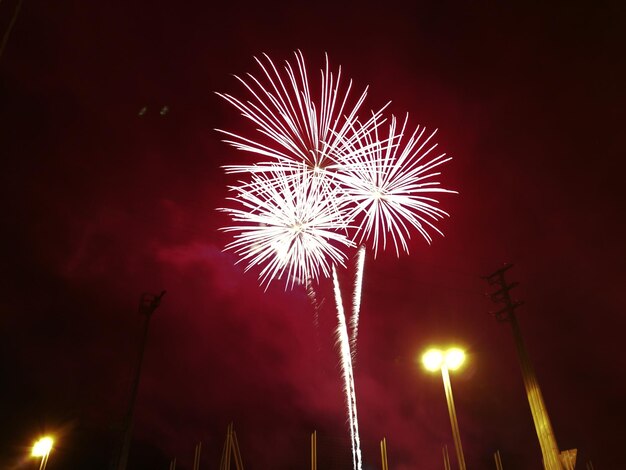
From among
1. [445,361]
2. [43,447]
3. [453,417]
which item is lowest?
[453,417]

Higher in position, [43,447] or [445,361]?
[445,361]

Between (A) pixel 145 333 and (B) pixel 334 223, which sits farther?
(A) pixel 145 333

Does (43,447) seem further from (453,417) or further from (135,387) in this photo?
(453,417)

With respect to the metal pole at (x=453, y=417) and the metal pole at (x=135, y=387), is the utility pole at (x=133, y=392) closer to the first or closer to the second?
the metal pole at (x=135, y=387)

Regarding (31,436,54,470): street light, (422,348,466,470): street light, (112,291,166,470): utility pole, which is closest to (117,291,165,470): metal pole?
(112,291,166,470): utility pole

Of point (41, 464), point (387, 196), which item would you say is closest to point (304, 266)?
point (387, 196)

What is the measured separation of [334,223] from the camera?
1495cm

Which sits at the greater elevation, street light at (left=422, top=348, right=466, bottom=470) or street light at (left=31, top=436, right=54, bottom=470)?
street light at (left=422, top=348, right=466, bottom=470)

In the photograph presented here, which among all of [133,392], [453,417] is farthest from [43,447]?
[453,417]

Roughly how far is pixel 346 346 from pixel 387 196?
6.60 metres

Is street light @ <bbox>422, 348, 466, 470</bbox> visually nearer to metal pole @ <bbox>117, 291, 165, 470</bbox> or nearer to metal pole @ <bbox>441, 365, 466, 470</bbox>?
metal pole @ <bbox>441, 365, 466, 470</bbox>

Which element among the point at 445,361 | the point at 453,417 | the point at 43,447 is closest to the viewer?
the point at 453,417

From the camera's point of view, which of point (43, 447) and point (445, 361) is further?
point (43, 447)

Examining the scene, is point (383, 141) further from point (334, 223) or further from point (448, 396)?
A: point (448, 396)
